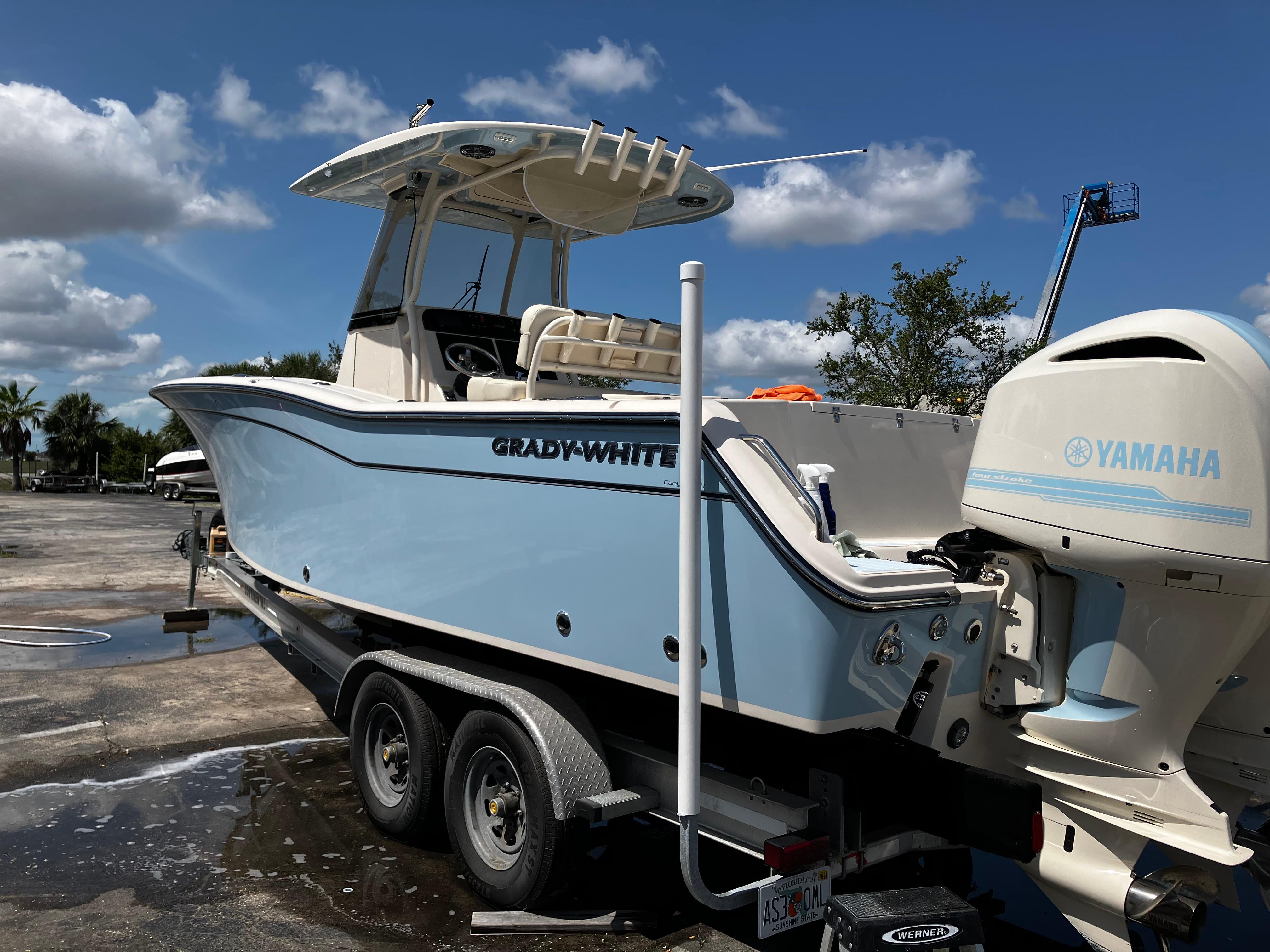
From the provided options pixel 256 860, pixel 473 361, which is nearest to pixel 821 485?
pixel 473 361

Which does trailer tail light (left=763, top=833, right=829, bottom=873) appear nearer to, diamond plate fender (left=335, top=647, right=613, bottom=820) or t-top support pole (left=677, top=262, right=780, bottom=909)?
t-top support pole (left=677, top=262, right=780, bottom=909)

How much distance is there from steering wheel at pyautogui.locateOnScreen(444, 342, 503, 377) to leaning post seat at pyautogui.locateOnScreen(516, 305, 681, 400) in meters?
0.96

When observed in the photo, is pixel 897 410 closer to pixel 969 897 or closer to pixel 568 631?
pixel 568 631

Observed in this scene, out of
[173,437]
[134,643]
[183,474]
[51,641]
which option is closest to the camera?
[51,641]

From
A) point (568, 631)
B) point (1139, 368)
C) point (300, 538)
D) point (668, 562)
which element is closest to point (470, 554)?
point (568, 631)

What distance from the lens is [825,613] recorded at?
104 inches

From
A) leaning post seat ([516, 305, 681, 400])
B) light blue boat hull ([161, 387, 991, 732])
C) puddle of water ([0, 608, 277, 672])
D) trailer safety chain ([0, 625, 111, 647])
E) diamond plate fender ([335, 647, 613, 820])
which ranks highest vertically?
leaning post seat ([516, 305, 681, 400])

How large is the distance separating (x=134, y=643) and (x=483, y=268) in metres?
5.47

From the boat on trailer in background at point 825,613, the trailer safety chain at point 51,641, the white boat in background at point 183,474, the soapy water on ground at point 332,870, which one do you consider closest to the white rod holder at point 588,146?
the boat on trailer in background at point 825,613

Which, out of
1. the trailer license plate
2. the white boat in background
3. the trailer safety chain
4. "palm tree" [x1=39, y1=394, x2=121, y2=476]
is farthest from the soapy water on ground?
"palm tree" [x1=39, y1=394, x2=121, y2=476]

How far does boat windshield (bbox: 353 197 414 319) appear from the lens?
546 cm

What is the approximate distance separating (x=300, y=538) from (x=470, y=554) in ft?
6.09

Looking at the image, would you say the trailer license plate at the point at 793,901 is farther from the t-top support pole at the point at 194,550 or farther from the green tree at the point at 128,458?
the green tree at the point at 128,458

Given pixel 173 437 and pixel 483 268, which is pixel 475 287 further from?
pixel 173 437
